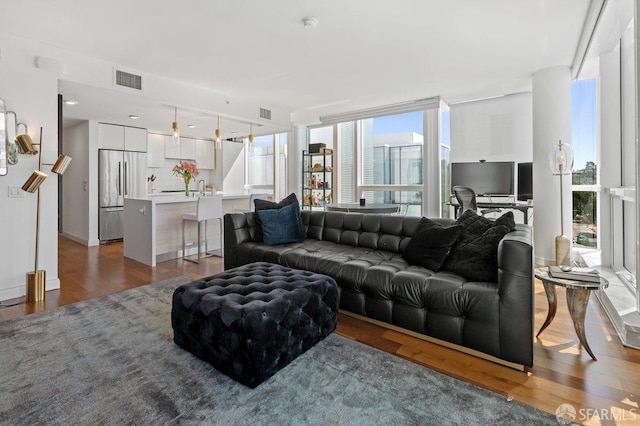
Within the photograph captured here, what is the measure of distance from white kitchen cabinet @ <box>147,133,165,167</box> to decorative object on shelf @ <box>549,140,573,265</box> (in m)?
7.28

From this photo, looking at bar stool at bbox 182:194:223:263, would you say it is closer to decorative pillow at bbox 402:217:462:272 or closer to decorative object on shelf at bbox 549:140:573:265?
decorative pillow at bbox 402:217:462:272

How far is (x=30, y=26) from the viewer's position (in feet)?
10.2

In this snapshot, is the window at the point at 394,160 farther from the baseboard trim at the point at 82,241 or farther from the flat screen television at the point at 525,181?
the baseboard trim at the point at 82,241

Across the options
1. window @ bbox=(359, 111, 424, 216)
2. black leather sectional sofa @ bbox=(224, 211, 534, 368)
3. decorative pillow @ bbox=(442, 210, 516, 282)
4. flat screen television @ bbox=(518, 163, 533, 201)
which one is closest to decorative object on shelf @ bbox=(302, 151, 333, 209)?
window @ bbox=(359, 111, 424, 216)

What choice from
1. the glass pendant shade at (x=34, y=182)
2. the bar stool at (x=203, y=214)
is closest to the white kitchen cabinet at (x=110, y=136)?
the bar stool at (x=203, y=214)

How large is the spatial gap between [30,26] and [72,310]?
2643 millimetres

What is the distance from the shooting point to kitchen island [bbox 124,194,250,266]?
4566mm

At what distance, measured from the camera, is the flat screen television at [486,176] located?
5.23 m

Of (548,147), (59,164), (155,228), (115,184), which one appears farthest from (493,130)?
(115,184)

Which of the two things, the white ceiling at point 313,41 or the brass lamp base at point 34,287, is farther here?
the brass lamp base at point 34,287

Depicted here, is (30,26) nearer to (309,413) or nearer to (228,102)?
(228,102)

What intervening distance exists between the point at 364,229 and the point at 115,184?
5.30 metres

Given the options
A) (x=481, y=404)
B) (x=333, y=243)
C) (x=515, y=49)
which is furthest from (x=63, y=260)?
(x=515, y=49)

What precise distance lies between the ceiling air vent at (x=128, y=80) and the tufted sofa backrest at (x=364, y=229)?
2.73 metres
